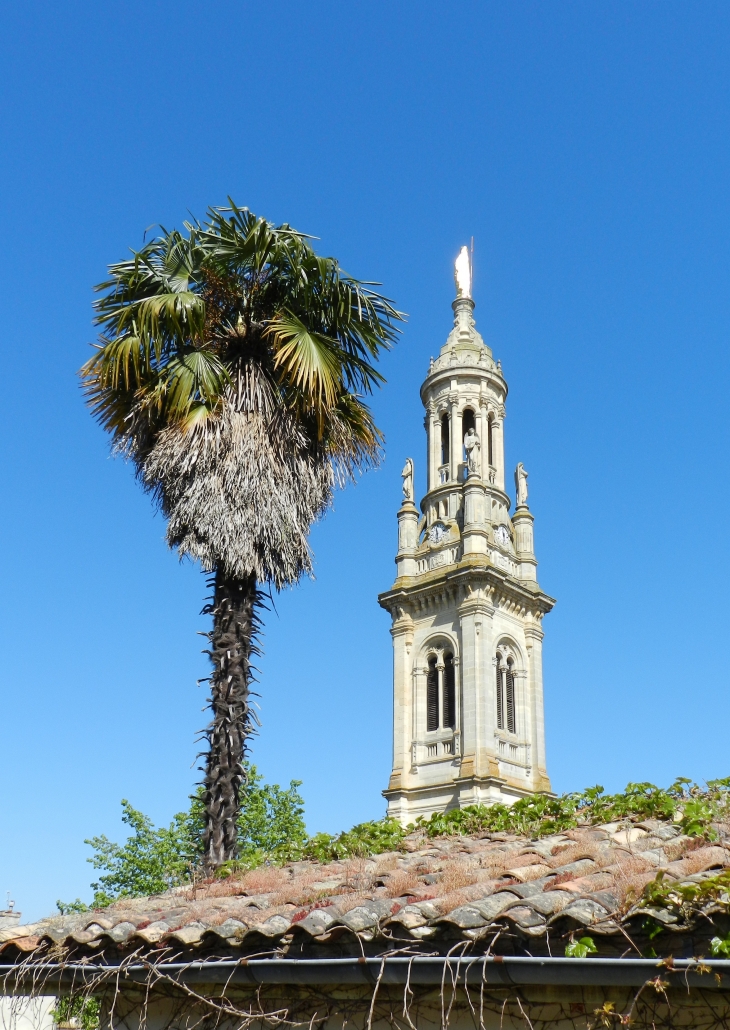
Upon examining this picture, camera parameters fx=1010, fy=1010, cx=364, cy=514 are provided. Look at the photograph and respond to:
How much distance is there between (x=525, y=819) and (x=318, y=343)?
598 cm

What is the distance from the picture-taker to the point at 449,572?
45656mm

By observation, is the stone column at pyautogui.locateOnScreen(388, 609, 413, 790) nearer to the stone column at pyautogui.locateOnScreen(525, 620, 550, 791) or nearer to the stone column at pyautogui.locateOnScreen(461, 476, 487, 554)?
the stone column at pyautogui.locateOnScreen(461, 476, 487, 554)

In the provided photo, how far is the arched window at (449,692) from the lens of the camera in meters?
44.7

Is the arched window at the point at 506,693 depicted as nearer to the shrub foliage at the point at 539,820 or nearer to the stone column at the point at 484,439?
the stone column at the point at 484,439

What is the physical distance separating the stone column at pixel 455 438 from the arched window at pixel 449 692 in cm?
1000

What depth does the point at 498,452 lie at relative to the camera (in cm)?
5191

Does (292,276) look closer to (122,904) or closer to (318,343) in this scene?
(318,343)

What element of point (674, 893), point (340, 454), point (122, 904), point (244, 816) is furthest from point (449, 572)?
point (674, 893)

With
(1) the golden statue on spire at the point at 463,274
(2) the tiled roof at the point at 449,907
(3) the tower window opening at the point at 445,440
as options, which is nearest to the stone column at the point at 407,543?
(3) the tower window opening at the point at 445,440

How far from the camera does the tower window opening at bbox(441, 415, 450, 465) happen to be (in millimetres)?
52031

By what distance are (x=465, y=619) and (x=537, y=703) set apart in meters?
5.74

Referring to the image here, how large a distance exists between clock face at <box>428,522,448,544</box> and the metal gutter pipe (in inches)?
1625

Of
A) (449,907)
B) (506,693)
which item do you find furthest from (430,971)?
(506,693)

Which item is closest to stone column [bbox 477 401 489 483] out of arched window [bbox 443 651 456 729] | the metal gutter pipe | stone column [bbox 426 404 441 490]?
stone column [bbox 426 404 441 490]
